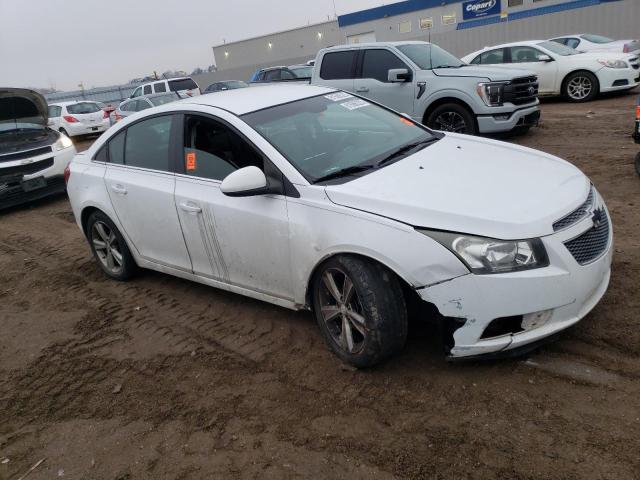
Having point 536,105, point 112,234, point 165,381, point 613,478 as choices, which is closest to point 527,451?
point 613,478

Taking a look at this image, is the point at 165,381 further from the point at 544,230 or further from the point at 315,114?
the point at 544,230

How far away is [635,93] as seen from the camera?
41.3 ft

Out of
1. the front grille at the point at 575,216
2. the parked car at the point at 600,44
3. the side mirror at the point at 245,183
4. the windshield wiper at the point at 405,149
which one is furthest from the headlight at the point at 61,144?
the parked car at the point at 600,44

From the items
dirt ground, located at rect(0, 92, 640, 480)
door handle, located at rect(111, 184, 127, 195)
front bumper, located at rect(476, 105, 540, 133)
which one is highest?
door handle, located at rect(111, 184, 127, 195)

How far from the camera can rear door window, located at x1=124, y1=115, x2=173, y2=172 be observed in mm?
4172

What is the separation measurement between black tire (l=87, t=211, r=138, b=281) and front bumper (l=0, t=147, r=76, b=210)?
4.51 m

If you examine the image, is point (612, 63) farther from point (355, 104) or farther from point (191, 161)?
point (191, 161)

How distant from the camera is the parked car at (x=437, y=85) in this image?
8.20 meters

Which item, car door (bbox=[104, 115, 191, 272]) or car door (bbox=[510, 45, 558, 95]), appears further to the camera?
car door (bbox=[510, 45, 558, 95])

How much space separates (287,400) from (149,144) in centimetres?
252

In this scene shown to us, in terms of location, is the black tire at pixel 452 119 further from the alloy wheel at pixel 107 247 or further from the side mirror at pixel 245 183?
the side mirror at pixel 245 183

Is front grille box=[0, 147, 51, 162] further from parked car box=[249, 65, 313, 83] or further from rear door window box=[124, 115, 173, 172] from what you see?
parked car box=[249, 65, 313, 83]

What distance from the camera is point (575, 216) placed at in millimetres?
2914

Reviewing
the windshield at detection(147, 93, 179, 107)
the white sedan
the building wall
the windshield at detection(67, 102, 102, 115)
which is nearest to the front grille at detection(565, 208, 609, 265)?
the white sedan
